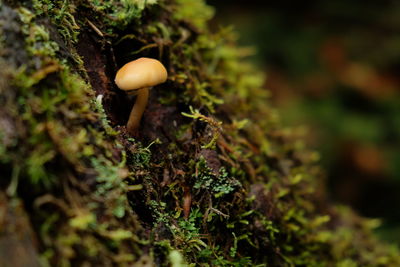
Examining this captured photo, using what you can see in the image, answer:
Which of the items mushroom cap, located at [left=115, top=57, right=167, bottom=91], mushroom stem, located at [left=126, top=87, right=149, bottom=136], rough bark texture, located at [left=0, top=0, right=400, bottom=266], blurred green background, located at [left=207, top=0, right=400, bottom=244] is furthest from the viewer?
blurred green background, located at [left=207, top=0, right=400, bottom=244]

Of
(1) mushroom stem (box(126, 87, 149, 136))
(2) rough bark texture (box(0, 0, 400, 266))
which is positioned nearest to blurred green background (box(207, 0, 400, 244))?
(2) rough bark texture (box(0, 0, 400, 266))

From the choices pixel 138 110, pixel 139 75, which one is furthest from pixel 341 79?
pixel 139 75

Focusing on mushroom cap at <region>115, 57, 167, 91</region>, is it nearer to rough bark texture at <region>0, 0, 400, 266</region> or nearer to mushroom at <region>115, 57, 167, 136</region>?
mushroom at <region>115, 57, 167, 136</region>

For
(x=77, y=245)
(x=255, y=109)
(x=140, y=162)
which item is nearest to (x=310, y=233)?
(x=255, y=109)

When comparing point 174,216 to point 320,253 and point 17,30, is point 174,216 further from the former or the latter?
point 320,253

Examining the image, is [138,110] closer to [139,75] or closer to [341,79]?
[139,75]

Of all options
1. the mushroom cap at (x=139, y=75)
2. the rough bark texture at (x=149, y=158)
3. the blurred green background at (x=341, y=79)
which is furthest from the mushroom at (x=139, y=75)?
the blurred green background at (x=341, y=79)
